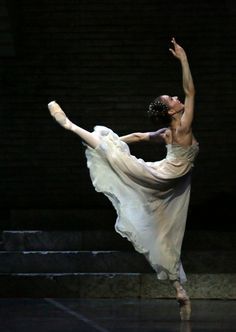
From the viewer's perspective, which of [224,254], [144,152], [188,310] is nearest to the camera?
[188,310]

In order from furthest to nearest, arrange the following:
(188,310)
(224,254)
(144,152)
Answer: (144,152) → (224,254) → (188,310)

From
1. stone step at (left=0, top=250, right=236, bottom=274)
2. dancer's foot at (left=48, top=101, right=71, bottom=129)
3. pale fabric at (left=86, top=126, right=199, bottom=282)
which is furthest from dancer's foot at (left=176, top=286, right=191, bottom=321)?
stone step at (left=0, top=250, right=236, bottom=274)

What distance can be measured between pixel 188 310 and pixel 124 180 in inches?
38.8

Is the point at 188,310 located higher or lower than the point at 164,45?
lower

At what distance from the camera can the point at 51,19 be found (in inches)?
353

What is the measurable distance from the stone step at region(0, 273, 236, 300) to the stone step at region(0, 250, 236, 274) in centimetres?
19

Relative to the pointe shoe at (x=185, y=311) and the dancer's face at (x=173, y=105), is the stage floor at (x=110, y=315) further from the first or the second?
the dancer's face at (x=173, y=105)

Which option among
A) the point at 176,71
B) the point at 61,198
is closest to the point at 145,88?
the point at 176,71

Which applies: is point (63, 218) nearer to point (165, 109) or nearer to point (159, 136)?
point (159, 136)

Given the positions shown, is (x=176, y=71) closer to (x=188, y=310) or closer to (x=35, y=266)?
(x=35, y=266)

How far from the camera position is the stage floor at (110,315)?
4730 millimetres

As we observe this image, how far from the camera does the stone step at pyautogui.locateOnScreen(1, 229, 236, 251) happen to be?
7.25m

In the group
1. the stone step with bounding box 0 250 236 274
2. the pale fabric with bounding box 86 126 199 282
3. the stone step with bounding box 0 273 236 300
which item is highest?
the pale fabric with bounding box 86 126 199 282

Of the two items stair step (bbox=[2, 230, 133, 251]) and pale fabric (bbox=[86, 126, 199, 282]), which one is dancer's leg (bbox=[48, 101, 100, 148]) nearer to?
pale fabric (bbox=[86, 126, 199, 282])
